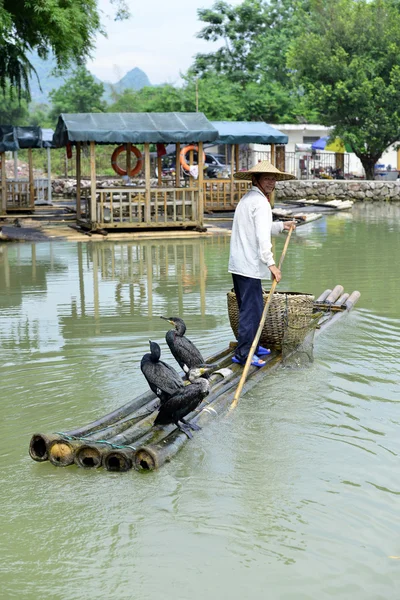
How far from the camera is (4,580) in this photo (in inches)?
139

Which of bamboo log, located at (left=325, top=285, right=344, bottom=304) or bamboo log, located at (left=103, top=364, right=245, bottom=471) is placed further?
bamboo log, located at (left=325, top=285, right=344, bottom=304)

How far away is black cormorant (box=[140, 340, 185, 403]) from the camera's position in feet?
15.6

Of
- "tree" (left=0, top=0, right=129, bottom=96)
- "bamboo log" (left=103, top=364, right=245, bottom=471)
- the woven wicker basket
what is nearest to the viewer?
"bamboo log" (left=103, top=364, right=245, bottom=471)

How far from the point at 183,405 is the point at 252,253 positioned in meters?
1.92

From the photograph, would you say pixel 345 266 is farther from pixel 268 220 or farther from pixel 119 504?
pixel 119 504

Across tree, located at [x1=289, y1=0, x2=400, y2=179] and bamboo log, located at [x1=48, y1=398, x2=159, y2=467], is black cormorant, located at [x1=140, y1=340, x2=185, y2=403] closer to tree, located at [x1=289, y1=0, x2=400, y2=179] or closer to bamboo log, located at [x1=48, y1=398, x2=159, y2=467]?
bamboo log, located at [x1=48, y1=398, x2=159, y2=467]

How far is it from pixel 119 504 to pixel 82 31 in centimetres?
1679

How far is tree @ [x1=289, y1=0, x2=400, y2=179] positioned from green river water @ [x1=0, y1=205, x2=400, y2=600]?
2364 cm

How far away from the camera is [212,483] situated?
14.4 feet

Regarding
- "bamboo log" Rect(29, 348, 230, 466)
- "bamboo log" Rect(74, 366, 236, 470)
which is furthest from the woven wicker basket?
"bamboo log" Rect(74, 366, 236, 470)

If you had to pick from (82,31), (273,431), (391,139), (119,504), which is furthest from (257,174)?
(391,139)

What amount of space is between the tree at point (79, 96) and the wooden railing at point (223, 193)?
2412 cm

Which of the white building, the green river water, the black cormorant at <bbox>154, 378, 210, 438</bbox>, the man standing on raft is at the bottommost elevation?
the green river water

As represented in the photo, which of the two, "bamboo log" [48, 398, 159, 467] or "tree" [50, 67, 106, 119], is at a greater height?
"tree" [50, 67, 106, 119]
